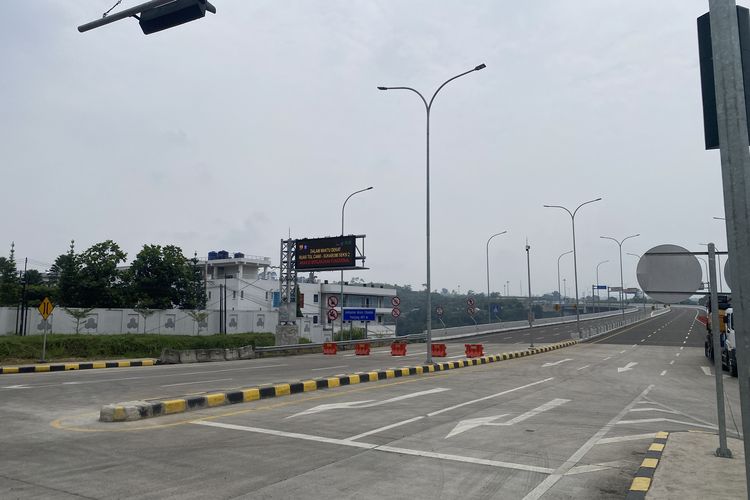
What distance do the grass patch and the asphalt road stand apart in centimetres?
1036

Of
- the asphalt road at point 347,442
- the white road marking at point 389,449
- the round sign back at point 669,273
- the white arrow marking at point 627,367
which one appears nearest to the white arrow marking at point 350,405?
the asphalt road at point 347,442

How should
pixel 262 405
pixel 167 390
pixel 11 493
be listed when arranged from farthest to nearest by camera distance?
pixel 167 390 < pixel 262 405 < pixel 11 493

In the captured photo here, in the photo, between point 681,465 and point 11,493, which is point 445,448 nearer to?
point 681,465

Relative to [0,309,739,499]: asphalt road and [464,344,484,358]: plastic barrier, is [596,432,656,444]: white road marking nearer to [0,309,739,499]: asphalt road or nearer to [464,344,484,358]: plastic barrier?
[0,309,739,499]: asphalt road

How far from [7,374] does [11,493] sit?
1688 cm

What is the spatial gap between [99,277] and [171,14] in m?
36.5

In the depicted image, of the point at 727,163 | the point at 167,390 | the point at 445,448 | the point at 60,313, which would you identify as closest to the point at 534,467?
the point at 445,448

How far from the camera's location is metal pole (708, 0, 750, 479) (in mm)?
3533

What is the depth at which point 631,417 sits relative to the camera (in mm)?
11055

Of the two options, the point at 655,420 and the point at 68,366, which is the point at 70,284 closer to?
the point at 68,366

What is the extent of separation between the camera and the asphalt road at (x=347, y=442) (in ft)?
19.4

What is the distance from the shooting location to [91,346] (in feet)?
88.8

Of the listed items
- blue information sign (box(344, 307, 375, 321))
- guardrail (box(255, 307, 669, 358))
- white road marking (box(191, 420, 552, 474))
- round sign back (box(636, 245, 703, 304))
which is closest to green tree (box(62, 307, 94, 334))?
guardrail (box(255, 307, 669, 358))

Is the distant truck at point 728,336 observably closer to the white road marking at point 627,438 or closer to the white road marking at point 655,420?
the white road marking at point 655,420
